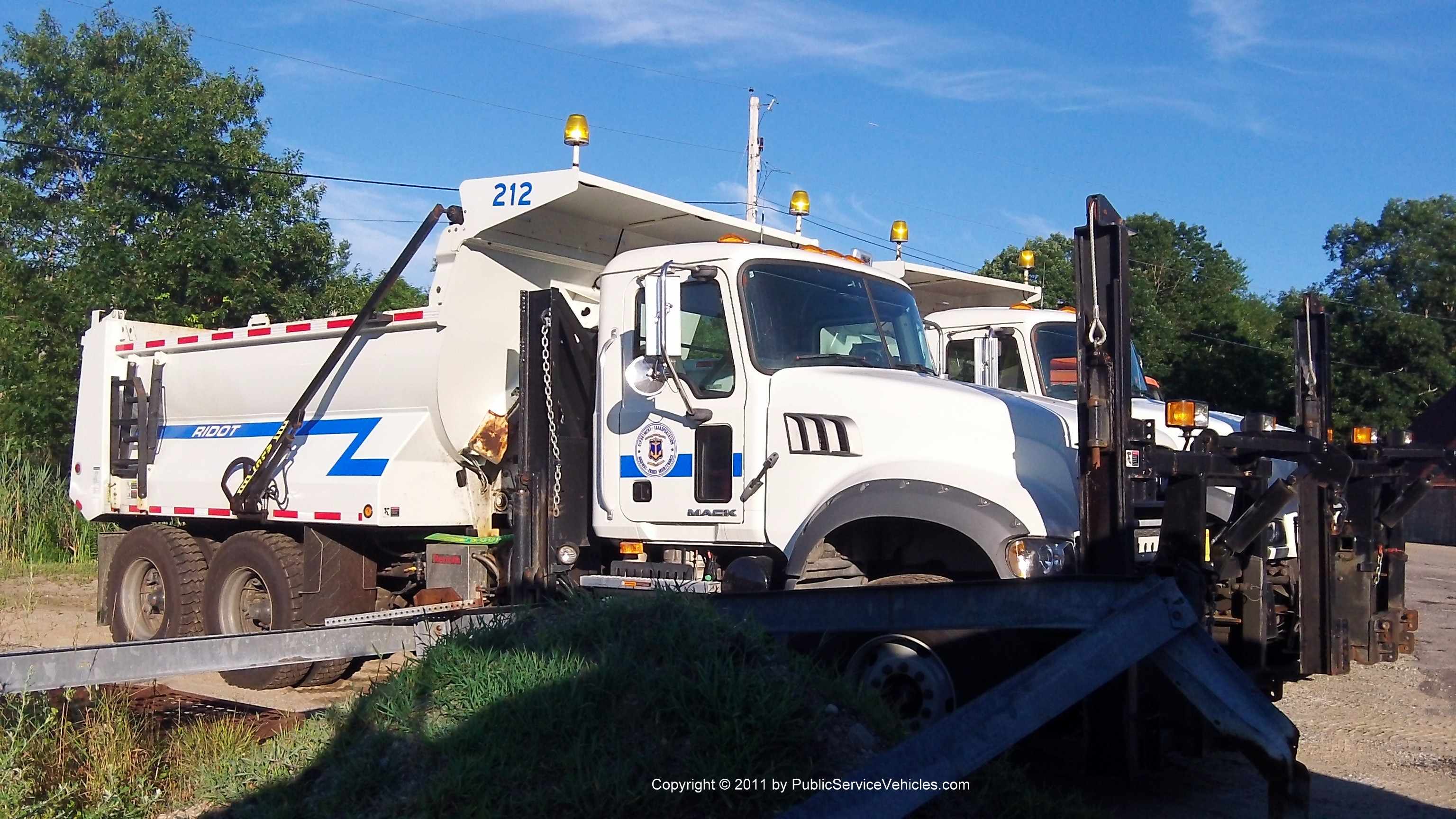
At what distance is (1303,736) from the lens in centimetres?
707

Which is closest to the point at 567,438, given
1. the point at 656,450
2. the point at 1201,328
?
the point at 656,450

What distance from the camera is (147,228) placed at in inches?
629

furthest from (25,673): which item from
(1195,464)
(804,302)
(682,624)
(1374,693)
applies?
(1374,693)

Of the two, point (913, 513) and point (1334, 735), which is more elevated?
point (913, 513)

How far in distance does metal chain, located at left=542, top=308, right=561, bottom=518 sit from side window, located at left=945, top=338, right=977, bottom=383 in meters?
3.19

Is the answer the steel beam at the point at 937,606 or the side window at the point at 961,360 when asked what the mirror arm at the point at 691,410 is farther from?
the side window at the point at 961,360

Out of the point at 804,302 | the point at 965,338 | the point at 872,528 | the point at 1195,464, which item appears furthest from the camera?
the point at 965,338

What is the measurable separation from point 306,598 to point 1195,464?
589cm

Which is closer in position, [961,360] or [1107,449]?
[1107,449]

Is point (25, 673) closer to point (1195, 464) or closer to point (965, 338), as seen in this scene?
point (1195, 464)

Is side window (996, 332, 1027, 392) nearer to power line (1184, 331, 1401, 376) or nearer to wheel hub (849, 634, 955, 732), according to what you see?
wheel hub (849, 634, 955, 732)

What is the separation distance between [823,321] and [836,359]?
293 millimetres

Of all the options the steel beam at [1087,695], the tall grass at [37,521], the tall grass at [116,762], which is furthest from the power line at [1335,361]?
the tall grass at [116,762]

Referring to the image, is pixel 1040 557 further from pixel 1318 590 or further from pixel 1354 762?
pixel 1354 762
